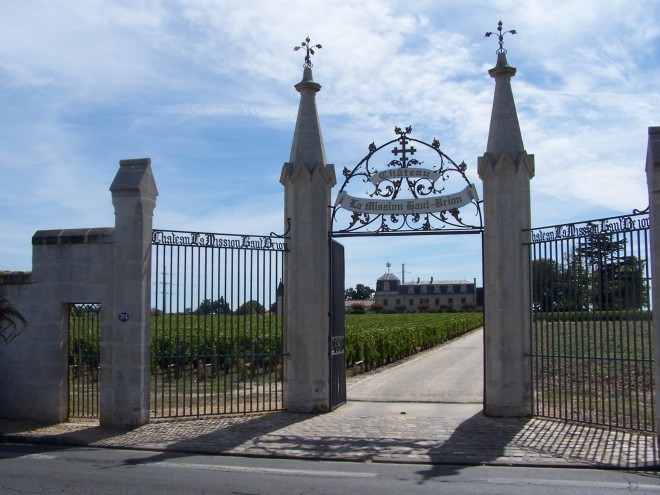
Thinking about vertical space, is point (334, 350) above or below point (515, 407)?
above

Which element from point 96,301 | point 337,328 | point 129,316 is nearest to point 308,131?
point 337,328

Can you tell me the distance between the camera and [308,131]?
13156 mm

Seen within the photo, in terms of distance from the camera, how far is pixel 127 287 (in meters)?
11.3

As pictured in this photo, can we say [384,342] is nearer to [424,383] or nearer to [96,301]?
[424,383]

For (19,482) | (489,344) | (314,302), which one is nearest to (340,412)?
(314,302)

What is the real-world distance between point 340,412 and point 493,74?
21.5 ft

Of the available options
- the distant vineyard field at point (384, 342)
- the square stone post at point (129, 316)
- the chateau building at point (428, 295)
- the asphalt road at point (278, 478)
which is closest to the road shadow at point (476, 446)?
the asphalt road at point (278, 478)

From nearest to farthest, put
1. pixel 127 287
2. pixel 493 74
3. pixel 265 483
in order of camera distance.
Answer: pixel 265 483
pixel 127 287
pixel 493 74

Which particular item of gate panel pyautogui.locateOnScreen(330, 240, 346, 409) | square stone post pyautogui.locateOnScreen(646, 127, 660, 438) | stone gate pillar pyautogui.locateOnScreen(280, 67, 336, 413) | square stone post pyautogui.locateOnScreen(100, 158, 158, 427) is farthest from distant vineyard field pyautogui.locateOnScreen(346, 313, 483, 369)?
square stone post pyautogui.locateOnScreen(646, 127, 660, 438)

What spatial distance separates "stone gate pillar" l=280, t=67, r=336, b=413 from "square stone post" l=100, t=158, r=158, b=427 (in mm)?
2607

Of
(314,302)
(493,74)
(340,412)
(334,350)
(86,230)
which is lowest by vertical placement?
(340,412)

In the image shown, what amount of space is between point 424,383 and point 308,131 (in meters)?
8.16

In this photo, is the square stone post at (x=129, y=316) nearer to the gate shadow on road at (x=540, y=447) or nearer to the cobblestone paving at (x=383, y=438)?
the cobblestone paving at (x=383, y=438)

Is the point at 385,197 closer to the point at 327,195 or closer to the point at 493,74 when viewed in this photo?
the point at 327,195
